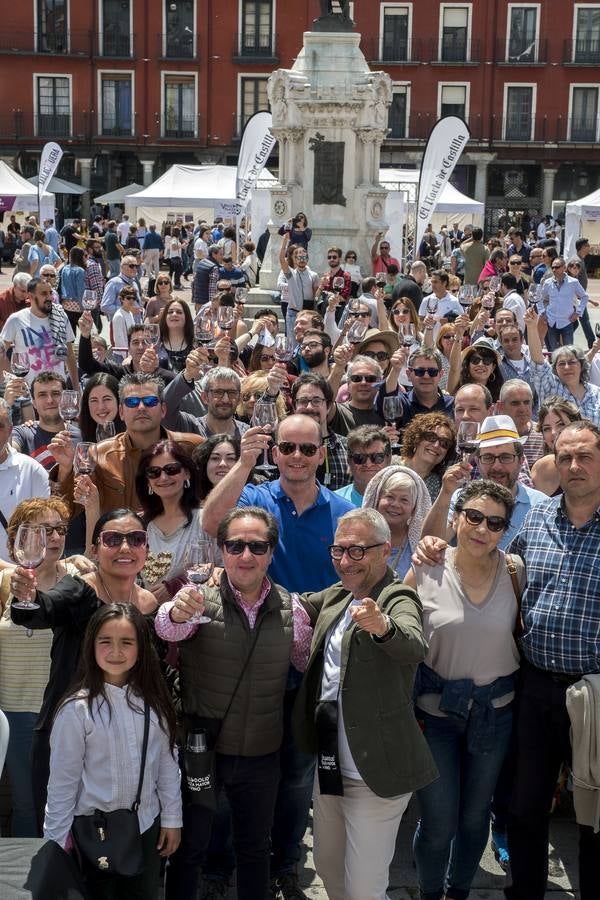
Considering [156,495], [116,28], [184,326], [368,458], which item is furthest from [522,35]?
[156,495]

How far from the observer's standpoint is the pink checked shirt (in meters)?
4.42

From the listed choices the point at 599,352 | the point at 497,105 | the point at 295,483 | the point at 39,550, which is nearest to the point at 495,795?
the point at 295,483

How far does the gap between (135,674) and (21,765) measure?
35.9 inches

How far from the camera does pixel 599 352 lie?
390 inches

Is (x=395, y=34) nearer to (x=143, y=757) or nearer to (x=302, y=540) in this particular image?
(x=302, y=540)

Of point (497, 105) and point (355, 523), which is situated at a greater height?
point (497, 105)

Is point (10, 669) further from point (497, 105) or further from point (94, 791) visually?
point (497, 105)

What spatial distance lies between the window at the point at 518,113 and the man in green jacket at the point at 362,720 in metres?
47.0

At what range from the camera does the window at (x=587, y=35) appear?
159ft

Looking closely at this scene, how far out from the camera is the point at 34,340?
382 inches

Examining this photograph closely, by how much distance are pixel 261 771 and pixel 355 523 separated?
1002 mm

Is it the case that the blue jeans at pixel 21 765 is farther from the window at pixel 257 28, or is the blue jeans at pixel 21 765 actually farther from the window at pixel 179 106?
the window at pixel 257 28

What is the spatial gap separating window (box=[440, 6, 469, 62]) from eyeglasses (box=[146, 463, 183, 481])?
46319mm

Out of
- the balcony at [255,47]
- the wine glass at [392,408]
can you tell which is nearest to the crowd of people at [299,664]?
the wine glass at [392,408]
